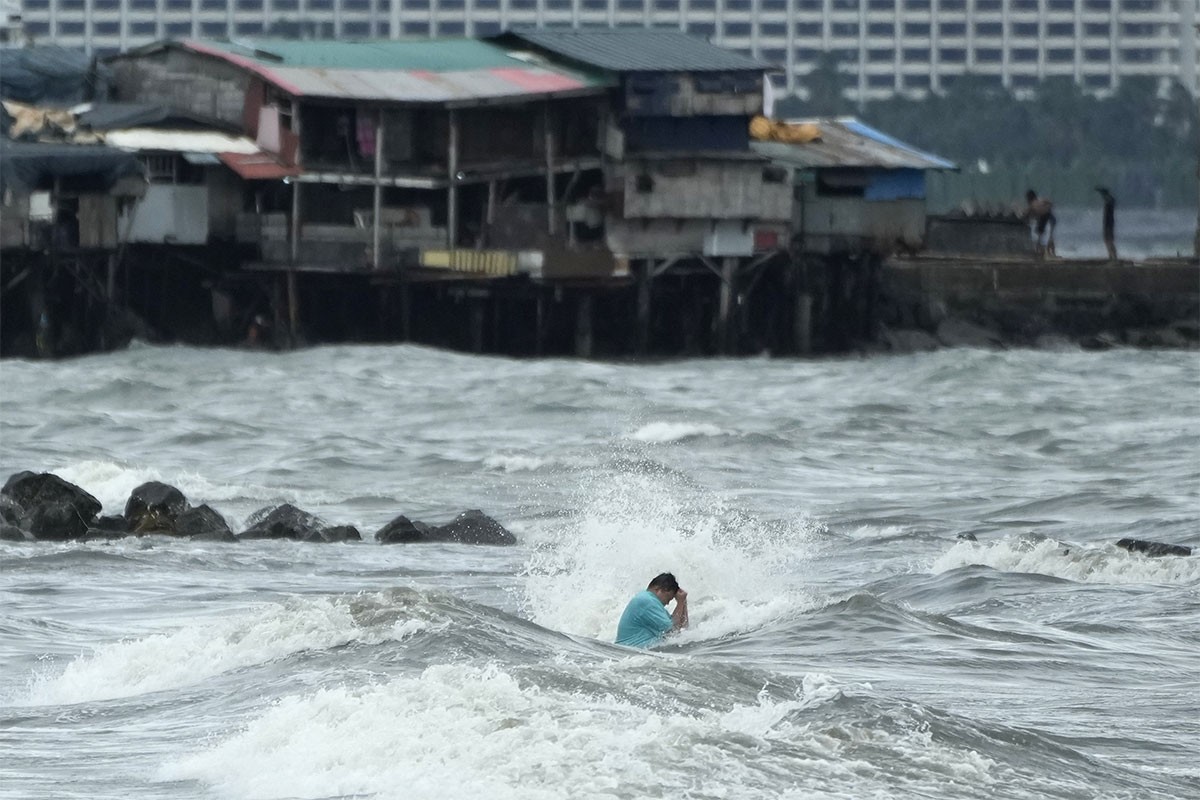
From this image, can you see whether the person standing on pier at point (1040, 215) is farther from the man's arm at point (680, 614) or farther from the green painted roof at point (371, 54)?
the man's arm at point (680, 614)

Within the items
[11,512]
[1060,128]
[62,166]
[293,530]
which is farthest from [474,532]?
[1060,128]

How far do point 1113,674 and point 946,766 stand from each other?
4.05 meters

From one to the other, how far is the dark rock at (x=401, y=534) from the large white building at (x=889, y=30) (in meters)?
110

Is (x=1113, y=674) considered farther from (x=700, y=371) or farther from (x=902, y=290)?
(x=902, y=290)

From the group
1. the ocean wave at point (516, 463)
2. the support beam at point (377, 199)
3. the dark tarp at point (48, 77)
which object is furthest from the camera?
the dark tarp at point (48, 77)

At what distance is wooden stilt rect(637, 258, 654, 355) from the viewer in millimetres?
49438

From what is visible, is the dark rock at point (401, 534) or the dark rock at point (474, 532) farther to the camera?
the dark rock at point (474, 532)

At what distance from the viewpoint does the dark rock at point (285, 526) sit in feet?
74.7

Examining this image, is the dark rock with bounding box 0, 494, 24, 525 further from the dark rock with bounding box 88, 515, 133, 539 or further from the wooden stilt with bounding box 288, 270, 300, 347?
the wooden stilt with bounding box 288, 270, 300, 347

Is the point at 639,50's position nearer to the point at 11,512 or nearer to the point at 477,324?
the point at 477,324

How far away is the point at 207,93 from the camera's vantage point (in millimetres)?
50531

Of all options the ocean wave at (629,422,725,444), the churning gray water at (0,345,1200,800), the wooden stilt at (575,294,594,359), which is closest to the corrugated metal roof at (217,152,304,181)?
the wooden stilt at (575,294,594,359)

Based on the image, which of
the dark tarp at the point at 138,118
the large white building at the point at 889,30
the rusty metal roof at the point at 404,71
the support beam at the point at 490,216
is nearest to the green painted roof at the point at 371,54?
the rusty metal roof at the point at 404,71

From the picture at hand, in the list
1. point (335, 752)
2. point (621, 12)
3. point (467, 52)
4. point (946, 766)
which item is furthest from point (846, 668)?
point (621, 12)
